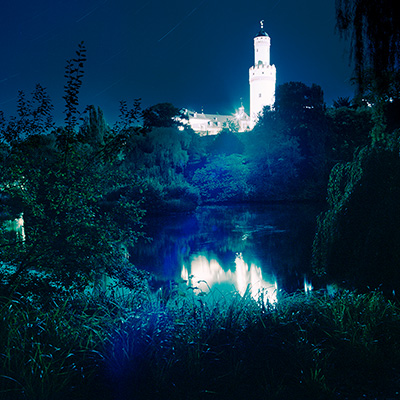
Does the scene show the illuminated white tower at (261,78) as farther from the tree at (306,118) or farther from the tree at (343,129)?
the tree at (343,129)

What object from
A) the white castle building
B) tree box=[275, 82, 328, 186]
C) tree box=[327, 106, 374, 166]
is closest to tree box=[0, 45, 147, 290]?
tree box=[327, 106, 374, 166]

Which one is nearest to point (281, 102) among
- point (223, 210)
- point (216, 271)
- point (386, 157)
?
point (223, 210)

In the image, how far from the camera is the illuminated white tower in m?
81.5

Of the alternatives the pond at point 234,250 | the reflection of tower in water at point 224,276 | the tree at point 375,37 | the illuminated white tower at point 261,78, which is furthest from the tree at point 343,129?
the illuminated white tower at point 261,78

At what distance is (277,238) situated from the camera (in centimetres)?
1891

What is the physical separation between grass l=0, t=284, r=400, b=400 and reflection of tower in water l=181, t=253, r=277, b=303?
22.5 feet

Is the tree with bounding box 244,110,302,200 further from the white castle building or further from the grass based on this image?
the white castle building

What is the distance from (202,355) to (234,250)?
535 inches

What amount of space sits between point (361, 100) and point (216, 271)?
381 inches

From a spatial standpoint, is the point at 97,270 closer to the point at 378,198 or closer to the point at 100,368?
the point at 100,368

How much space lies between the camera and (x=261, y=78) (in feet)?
268

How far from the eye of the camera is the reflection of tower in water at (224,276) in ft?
38.1

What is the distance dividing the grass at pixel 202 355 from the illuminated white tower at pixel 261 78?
262ft

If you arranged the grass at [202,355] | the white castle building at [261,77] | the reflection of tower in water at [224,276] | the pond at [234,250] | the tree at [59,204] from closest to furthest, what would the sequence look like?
the grass at [202,355] < the tree at [59,204] < the reflection of tower in water at [224,276] < the pond at [234,250] < the white castle building at [261,77]
